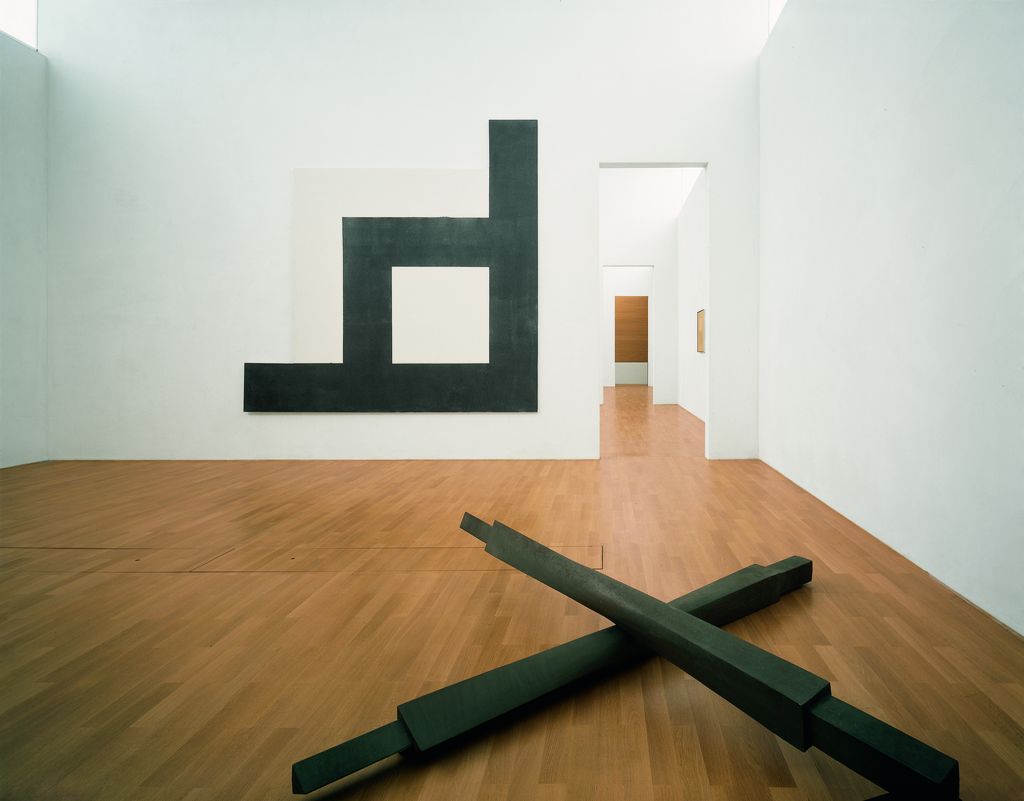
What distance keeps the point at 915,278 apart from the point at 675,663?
6.40ft

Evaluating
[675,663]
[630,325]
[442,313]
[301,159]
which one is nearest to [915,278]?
[675,663]

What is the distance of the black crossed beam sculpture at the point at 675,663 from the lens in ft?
3.07

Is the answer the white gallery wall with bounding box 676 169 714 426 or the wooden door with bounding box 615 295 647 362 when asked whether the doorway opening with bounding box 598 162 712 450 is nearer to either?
the white gallery wall with bounding box 676 169 714 426

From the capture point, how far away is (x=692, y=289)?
835 centimetres

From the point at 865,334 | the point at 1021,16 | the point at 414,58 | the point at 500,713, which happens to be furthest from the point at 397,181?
the point at 500,713

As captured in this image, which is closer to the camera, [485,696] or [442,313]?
[485,696]

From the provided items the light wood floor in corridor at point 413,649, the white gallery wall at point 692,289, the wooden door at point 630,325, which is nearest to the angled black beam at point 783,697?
the light wood floor in corridor at point 413,649

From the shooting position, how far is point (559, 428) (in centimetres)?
498

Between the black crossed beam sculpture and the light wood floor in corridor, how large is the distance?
0.24 feet

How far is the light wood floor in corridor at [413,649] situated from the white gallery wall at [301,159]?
172cm

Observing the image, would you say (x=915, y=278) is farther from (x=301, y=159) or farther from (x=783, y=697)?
(x=301, y=159)

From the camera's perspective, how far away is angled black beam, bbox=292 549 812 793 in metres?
1.05

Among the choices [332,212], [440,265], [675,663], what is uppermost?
[332,212]

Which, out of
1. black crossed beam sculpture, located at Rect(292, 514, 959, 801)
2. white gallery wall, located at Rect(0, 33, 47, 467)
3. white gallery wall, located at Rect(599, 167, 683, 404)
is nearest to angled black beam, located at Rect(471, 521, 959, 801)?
black crossed beam sculpture, located at Rect(292, 514, 959, 801)
